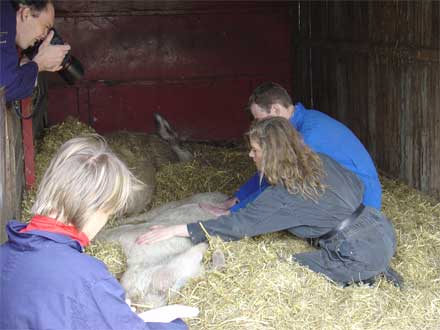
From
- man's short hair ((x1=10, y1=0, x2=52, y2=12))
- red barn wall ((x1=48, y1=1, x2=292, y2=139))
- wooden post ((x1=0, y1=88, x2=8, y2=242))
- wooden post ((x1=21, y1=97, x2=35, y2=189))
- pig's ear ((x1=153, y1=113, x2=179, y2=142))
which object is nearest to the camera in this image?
wooden post ((x1=0, y1=88, x2=8, y2=242))

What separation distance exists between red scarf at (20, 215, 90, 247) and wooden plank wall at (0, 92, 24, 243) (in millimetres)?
1460

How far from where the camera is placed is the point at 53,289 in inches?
84.8

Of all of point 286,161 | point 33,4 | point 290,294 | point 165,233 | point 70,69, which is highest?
point 33,4

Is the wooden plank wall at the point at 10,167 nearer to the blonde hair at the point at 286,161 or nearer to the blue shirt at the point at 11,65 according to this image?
the blue shirt at the point at 11,65

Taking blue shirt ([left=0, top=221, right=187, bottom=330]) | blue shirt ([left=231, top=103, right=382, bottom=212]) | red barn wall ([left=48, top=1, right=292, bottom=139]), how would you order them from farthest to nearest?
1. red barn wall ([left=48, top=1, right=292, bottom=139])
2. blue shirt ([left=231, top=103, right=382, bottom=212])
3. blue shirt ([left=0, top=221, right=187, bottom=330])

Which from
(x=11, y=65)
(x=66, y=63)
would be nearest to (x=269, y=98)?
(x=66, y=63)

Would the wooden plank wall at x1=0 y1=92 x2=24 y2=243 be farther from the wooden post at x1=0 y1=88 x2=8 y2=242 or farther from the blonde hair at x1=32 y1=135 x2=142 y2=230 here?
the blonde hair at x1=32 y1=135 x2=142 y2=230

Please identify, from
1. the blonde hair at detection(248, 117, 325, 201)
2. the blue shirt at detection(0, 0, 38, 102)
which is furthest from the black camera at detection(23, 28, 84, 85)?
the blonde hair at detection(248, 117, 325, 201)

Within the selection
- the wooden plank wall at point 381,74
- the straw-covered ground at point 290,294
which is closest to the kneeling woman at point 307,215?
the straw-covered ground at point 290,294

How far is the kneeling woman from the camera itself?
4.00 meters

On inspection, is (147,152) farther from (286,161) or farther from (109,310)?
(109,310)

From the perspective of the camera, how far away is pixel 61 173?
2.35 metres

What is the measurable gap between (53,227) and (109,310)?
0.35 meters

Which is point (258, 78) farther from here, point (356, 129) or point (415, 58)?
point (415, 58)
